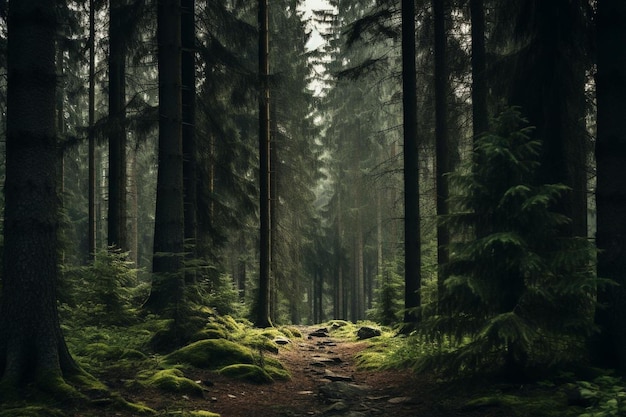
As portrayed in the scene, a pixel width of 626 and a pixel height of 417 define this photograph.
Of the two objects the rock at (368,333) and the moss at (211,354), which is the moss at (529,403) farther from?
the rock at (368,333)

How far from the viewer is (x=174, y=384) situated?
24.0 feet

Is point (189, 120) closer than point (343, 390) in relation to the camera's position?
No

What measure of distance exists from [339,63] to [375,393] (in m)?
27.2

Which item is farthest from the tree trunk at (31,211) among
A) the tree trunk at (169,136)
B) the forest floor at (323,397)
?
the tree trunk at (169,136)

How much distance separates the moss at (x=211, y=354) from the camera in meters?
8.84

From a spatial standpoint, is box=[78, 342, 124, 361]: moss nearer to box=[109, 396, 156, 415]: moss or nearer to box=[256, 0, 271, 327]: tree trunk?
box=[109, 396, 156, 415]: moss

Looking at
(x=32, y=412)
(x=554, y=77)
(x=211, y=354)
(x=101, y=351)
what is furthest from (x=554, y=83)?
(x=101, y=351)

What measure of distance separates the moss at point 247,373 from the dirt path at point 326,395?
19cm

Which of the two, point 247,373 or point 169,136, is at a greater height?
point 169,136

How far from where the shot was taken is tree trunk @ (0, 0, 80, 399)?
19.8 ft

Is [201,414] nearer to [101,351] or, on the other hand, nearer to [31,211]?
[31,211]

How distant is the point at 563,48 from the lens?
8438 mm

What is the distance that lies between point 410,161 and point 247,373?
713 centimetres

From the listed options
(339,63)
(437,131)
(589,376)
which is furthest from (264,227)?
(339,63)
